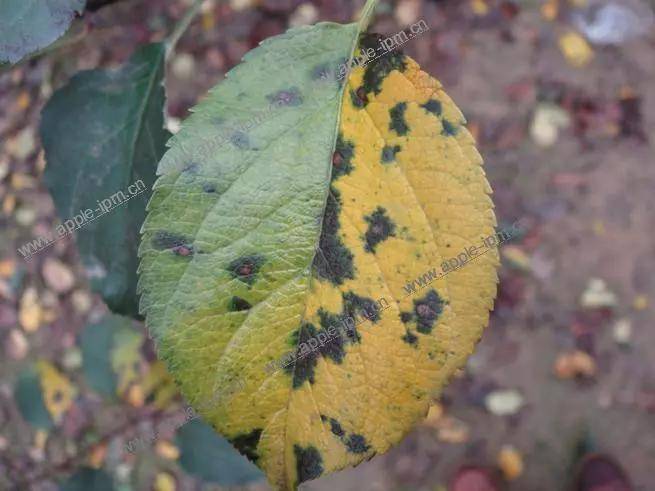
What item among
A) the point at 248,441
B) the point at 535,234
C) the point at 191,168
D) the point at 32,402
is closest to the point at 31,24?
the point at 191,168

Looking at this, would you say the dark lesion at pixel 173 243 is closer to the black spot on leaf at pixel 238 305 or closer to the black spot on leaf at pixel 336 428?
the black spot on leaf at pixel 238 305

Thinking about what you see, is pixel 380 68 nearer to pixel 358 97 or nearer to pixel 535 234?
pixel 358 97

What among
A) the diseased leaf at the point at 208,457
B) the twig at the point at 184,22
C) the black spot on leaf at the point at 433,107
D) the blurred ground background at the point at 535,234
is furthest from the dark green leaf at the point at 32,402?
the black spot on leaf at the point at 433,107

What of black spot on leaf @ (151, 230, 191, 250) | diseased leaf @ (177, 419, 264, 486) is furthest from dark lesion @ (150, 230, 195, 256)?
diseased leaf @ (177, 419, 264, 486)

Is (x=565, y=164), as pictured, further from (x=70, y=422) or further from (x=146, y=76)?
(x=70, y=422)

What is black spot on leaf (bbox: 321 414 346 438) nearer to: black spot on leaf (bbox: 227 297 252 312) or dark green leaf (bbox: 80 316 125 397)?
black spot on leaf (bbox: 227 297 252 312)

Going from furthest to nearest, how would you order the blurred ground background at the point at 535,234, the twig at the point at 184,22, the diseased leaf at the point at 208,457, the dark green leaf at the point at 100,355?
the blurred ground background at the point at 535,234 < the dark green leaf at the point at 100,355 < the diseased leaf at the point at 208,457 < the twig at the point at 184,22
